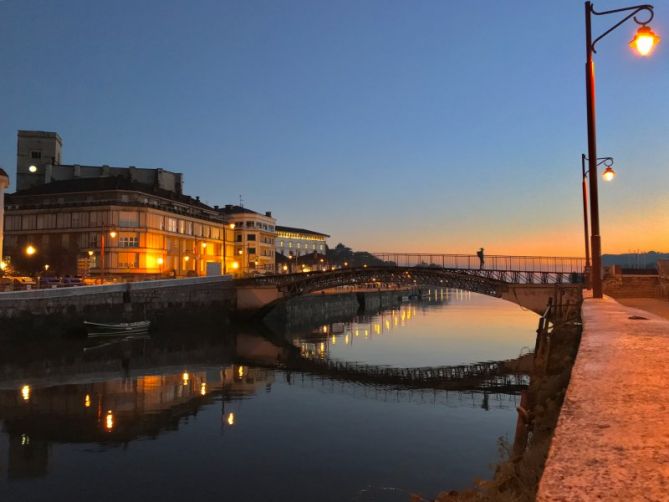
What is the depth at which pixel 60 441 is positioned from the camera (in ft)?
55.4

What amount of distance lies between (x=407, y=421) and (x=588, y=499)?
17.9 m

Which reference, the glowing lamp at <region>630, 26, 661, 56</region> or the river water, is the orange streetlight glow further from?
the glowing lamp at <region>630, 26, 661, 56</region>

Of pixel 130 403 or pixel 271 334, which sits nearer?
pixel 130 403

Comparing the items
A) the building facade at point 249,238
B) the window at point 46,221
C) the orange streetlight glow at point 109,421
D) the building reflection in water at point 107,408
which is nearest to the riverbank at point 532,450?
the building reflection in water at point 107,408

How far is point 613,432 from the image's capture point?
13.5 ft

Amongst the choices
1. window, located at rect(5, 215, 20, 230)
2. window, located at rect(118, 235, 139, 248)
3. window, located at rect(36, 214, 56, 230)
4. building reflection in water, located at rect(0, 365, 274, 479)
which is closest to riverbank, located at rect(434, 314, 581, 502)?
building reflection in water, located at rect(0, 365, 274, 479)

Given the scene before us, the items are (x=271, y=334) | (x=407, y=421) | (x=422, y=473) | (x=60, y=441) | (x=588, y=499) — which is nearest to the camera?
(x=588, y=499)

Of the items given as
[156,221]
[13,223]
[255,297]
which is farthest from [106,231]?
[255,297]

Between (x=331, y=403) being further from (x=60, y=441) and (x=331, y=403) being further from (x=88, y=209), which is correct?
(x=88, y=209)

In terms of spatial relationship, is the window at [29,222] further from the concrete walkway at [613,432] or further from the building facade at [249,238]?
the concrete walkway at [613,432]

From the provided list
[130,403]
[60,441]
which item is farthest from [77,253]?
[60,441]

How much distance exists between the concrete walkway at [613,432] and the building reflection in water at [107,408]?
13836mm

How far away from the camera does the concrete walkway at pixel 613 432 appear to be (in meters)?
3.22

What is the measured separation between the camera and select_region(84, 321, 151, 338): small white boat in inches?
1670
